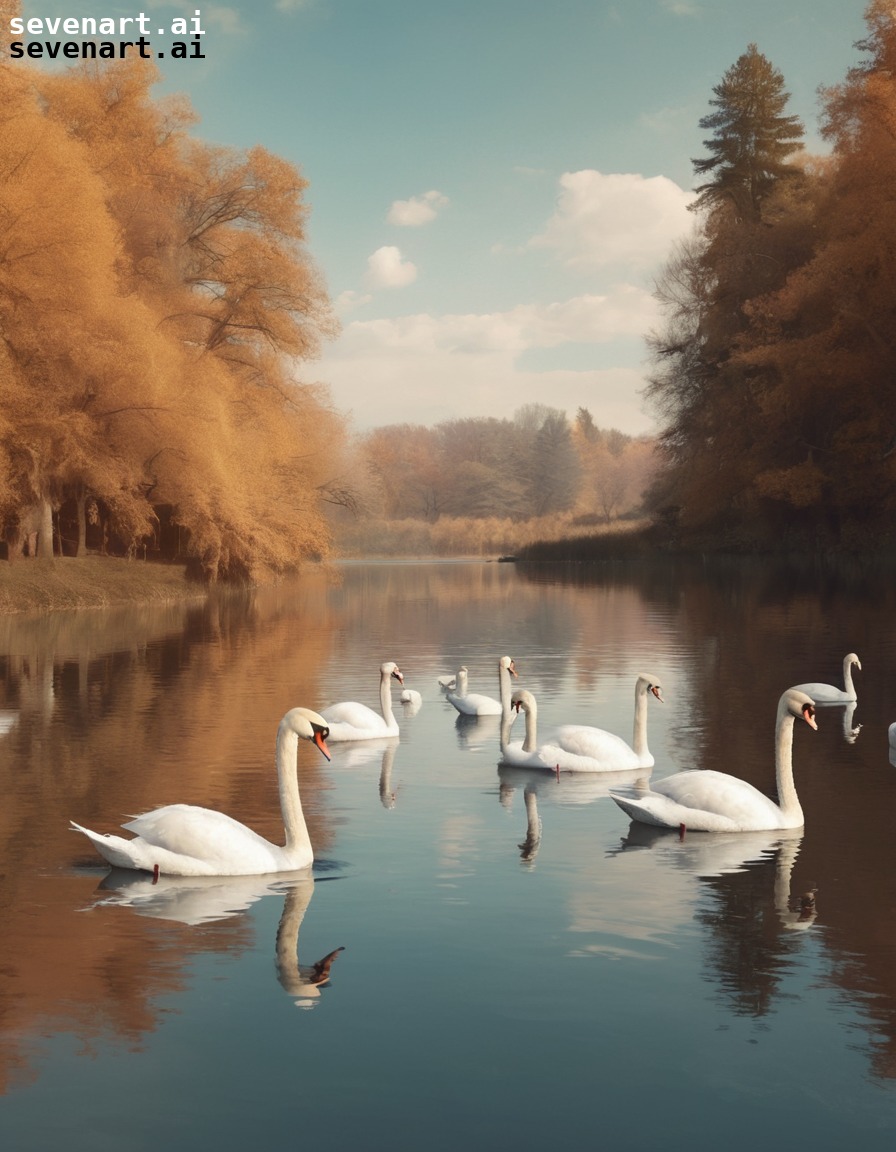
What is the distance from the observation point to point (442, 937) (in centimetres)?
872

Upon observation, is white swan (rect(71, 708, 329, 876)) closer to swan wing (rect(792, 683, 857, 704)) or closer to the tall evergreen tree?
swan wing (rect(792, 683, 857, 704))

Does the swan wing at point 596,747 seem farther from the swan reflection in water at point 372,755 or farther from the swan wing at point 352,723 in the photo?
the swan wing at point 352,723

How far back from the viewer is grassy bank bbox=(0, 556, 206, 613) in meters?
39.1

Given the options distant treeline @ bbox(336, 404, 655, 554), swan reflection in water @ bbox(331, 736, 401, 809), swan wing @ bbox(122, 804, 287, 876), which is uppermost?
distant treeline @ bbox(336, 404, 655, 554)

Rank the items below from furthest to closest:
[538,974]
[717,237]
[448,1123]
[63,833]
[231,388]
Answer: [717,237] → [231,388] → [63,833] → [538,974] → [448,1123]

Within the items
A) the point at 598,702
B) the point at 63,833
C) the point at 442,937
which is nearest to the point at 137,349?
the point at 598,702

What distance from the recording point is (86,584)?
4184 centimetres

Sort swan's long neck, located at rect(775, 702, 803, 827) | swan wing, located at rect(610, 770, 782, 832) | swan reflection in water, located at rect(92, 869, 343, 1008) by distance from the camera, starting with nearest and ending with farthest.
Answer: swan reflection in water, located at rect(92, 869, 343, 1008), swan wing, located at rect(610, 770, 782, 832), swan's long neck, located at rect(775, 702, 803, 827)

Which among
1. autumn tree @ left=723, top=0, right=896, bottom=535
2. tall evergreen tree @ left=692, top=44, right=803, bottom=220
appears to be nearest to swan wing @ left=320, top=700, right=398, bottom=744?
autumn tree @ left=723, top=0, right=896, bottom=535

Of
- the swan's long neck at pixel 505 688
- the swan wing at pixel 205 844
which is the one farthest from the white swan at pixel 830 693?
the swan wing at pixel 205 844

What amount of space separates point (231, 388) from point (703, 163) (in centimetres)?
3751

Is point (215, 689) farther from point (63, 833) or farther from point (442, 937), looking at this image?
point (442, 937)

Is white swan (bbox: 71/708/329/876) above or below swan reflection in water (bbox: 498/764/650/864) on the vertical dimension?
above

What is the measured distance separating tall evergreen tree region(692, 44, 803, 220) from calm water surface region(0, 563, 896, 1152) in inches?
2374
